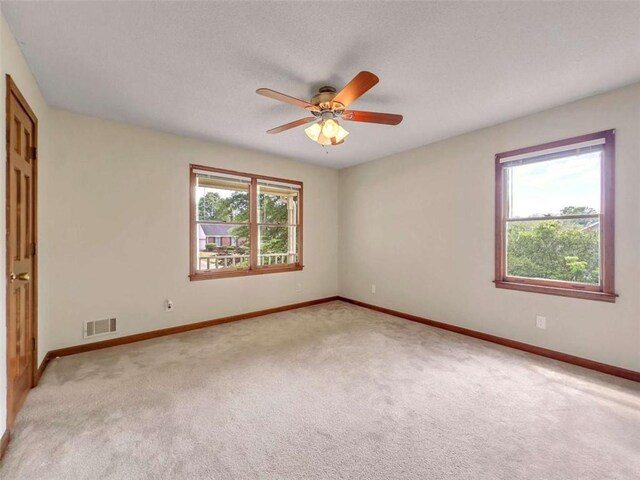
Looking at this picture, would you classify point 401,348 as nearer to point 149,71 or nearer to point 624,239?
point 624,239

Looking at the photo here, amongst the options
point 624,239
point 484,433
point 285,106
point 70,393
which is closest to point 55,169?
point 70,393

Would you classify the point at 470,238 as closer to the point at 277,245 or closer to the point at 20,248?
the point at 277,245

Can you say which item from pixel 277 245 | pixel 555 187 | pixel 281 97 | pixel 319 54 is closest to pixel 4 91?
pixel 281 97

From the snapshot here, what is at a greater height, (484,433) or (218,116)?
(218,116)

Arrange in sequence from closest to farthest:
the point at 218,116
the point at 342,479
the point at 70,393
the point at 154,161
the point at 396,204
Answer: the point at 342,479
the point at 70,393
the point at 218,116
the point at 154,161
the point at 396,204

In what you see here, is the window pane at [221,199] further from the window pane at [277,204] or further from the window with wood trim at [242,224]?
the window pane at [277,204]

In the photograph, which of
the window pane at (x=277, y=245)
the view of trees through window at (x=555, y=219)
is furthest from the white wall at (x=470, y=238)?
the window pane at (x=277, y=245)

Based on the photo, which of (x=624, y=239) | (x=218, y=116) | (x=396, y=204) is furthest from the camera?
(x=396, y=204)

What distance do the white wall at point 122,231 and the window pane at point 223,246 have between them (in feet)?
Answer: 0.76

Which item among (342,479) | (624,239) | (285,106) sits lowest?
(342,479)

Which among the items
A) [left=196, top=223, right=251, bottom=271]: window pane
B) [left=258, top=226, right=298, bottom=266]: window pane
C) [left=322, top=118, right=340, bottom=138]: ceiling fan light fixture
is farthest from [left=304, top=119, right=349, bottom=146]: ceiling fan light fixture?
[left=258, top=226, right=298, bottom=266]: window pane

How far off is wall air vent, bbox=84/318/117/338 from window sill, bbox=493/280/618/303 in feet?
14.3

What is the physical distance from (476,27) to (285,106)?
167 centimetres

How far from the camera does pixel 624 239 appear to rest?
8.22 ft
